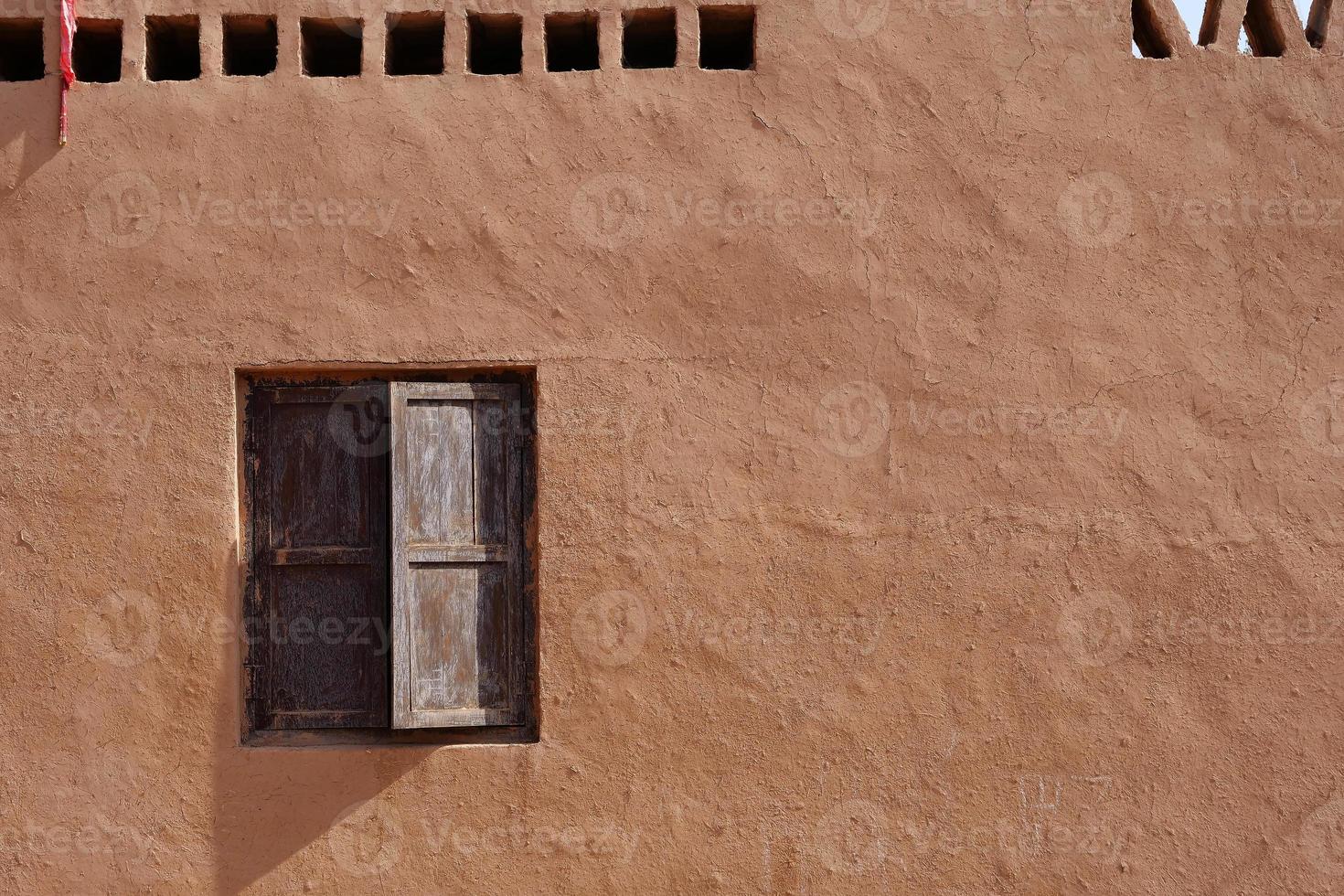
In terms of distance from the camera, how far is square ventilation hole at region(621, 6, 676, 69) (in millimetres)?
3953

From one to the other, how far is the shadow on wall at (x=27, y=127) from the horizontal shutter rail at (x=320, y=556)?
151 cm

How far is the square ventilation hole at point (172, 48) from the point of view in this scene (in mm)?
3908

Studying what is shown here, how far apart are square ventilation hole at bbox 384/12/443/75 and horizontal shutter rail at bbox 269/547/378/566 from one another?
1.66 m

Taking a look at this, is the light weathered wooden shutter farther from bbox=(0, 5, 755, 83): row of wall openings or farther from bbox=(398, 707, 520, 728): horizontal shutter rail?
bbox=(0, 5, 755, 83): row of wall openings

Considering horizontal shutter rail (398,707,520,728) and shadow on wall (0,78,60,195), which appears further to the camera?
shadow on wall (0,78,60,195)

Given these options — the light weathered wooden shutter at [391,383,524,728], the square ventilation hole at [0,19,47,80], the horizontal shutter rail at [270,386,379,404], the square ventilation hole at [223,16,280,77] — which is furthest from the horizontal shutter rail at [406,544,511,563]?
the square ventilation hole at [0,19,47,80]

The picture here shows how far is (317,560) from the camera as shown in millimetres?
3838

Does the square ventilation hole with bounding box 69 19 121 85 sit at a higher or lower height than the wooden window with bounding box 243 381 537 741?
higher

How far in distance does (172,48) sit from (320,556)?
1895mm

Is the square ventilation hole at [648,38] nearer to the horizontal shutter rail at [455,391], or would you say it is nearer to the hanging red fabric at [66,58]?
the horizontal shutter rail at [455,391]

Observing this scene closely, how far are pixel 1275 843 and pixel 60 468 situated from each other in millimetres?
4176

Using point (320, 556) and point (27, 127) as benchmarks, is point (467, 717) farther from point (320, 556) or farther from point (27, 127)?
point (27, 127)

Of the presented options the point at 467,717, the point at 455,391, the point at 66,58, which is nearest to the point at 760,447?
the point at 455,391

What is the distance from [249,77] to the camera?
385cm
